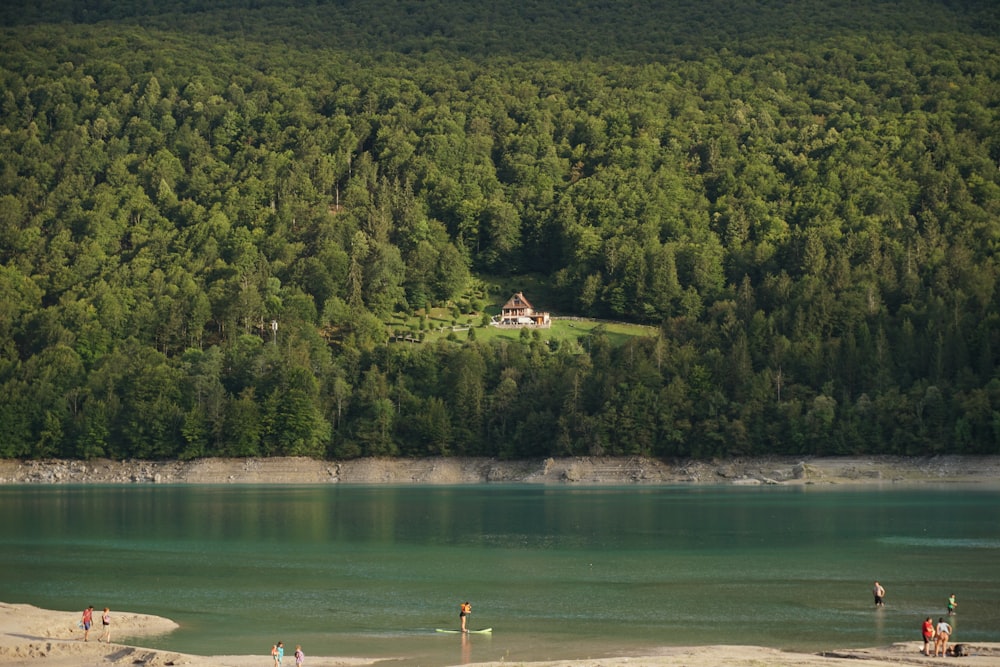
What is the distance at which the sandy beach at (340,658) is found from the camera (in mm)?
43875

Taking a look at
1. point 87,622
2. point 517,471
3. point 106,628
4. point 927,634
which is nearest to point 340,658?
point 106,628

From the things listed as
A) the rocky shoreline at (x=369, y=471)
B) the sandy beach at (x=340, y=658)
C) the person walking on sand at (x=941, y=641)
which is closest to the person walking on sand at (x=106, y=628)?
the sandy beach at (x=340, y=658)

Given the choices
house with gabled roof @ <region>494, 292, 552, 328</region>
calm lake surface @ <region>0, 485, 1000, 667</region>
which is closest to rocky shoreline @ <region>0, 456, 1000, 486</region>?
calm lake surface @ <region>0, 485, 1000, 667</region>

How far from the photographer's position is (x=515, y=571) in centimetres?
7038

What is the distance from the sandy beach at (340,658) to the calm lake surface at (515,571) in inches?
73.7

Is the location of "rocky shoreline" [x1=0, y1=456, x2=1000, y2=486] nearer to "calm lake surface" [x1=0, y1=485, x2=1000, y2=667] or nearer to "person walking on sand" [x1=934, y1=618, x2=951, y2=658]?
"calm lake surface" [x1=0, y1=485, x2=1000, y2=667]

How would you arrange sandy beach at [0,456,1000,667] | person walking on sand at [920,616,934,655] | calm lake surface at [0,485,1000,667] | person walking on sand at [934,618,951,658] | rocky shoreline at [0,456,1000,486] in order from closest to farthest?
person walking on sand at [934,618,951,658] < person walking on sand at [920,616,934,655] < calm lake surface at [0,485,1000,667] < sandy beach at [0,456,1000,667] < rocky shoreline at [0,456,1000,486]

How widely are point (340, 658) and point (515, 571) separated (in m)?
24.7

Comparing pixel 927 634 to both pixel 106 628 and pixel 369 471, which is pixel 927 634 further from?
pixel 369 471

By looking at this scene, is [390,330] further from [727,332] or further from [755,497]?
[755,497]

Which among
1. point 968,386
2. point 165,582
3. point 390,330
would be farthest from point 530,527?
point 390,330

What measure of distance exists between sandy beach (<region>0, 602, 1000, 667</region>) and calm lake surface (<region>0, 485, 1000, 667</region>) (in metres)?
1.87

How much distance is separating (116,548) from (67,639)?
33195 mm

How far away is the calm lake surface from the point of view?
51.3m
